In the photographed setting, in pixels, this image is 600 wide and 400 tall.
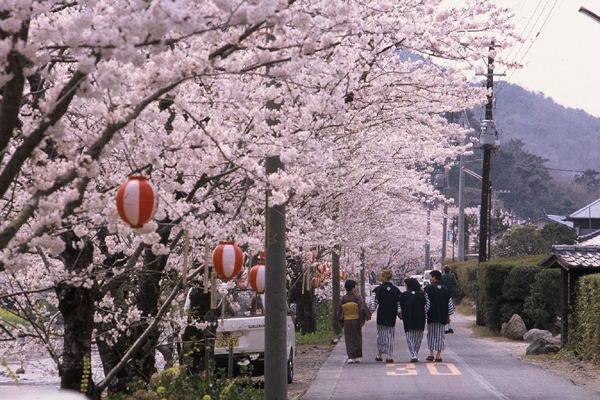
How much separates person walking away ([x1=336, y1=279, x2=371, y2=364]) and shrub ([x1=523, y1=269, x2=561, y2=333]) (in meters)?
7.69

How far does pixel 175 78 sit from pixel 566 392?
8586 millimetres

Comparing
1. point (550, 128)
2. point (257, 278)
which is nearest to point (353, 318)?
point (257, 278)

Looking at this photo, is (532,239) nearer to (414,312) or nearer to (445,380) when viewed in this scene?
(414,312)

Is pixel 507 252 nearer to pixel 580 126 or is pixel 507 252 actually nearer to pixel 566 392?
pixel 566 392

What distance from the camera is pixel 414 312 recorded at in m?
15.2

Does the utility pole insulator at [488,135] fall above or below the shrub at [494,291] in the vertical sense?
above

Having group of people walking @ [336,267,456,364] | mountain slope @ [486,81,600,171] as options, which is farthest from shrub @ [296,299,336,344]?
mountain slope @ [486,81,600,171]

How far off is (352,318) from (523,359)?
390 centimetres

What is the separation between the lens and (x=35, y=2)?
4.16 metres

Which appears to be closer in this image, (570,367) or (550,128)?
(570,367)

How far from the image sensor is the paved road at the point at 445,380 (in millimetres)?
11086

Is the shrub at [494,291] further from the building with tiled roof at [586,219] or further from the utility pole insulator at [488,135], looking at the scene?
the building with tiled roof at [586,219]

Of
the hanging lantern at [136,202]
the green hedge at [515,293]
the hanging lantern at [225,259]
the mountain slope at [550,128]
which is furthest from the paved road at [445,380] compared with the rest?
the mountain slope at [550,128]

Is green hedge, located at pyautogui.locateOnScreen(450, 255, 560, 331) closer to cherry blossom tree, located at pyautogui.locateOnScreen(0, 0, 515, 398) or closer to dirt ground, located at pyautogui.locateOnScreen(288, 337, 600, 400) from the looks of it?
dirt ground, located at pyautogui.locateOnScreen(288, 337, 600, 400)
